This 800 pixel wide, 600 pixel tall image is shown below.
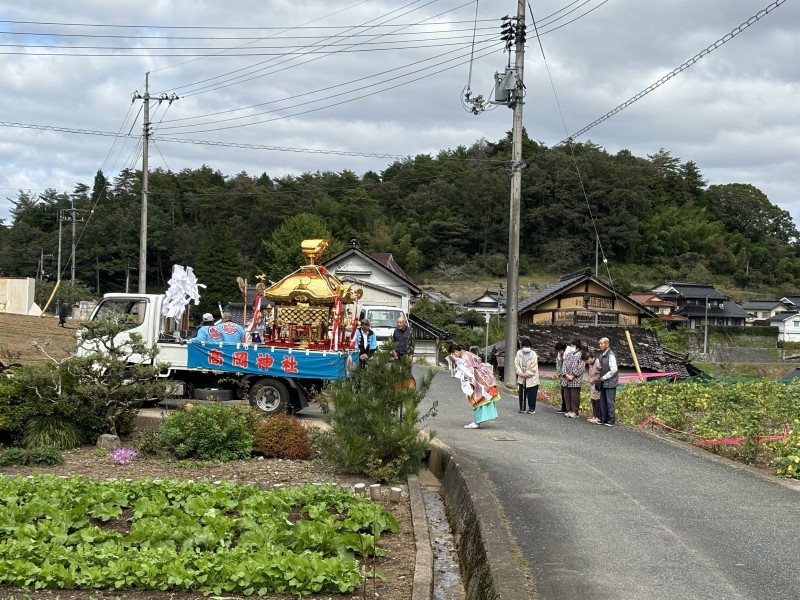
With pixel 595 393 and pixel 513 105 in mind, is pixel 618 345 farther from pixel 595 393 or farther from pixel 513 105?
pixel 595 393

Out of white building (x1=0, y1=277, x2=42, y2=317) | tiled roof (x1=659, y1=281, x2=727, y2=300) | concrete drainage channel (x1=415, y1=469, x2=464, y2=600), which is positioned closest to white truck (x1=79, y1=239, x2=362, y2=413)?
concrete drainage channel (x1=415, y1=469, x2=464, y2=600)

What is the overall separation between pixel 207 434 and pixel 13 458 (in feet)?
7.82

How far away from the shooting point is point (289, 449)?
Result: 39.5 feet

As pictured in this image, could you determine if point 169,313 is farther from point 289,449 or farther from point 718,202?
point 718,202

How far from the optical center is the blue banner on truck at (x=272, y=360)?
49.1 ft

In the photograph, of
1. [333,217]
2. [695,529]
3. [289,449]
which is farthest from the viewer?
[333,217]

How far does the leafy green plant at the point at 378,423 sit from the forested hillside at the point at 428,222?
157 feet

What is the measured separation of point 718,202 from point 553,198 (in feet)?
88.9

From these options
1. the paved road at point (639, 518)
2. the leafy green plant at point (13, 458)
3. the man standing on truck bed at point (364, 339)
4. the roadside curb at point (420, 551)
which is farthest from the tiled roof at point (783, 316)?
the leafy green plant at point (13, 458)

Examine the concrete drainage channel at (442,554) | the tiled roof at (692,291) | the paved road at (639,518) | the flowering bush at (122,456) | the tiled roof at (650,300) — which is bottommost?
the concrete drainage channel at (442,554)

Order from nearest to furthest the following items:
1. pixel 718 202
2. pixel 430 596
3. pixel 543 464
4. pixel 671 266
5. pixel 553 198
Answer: pixel 430 596
pixel 543 464
pixel 553 198
pixel 671 266
pixel 718 202

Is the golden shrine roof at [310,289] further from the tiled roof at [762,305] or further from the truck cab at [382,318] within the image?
the tiled roof at [762,305]

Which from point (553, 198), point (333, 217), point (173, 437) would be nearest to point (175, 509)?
point (173, 437)

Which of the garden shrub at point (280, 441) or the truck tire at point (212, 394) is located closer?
the garden shrub at point (280, 441)
